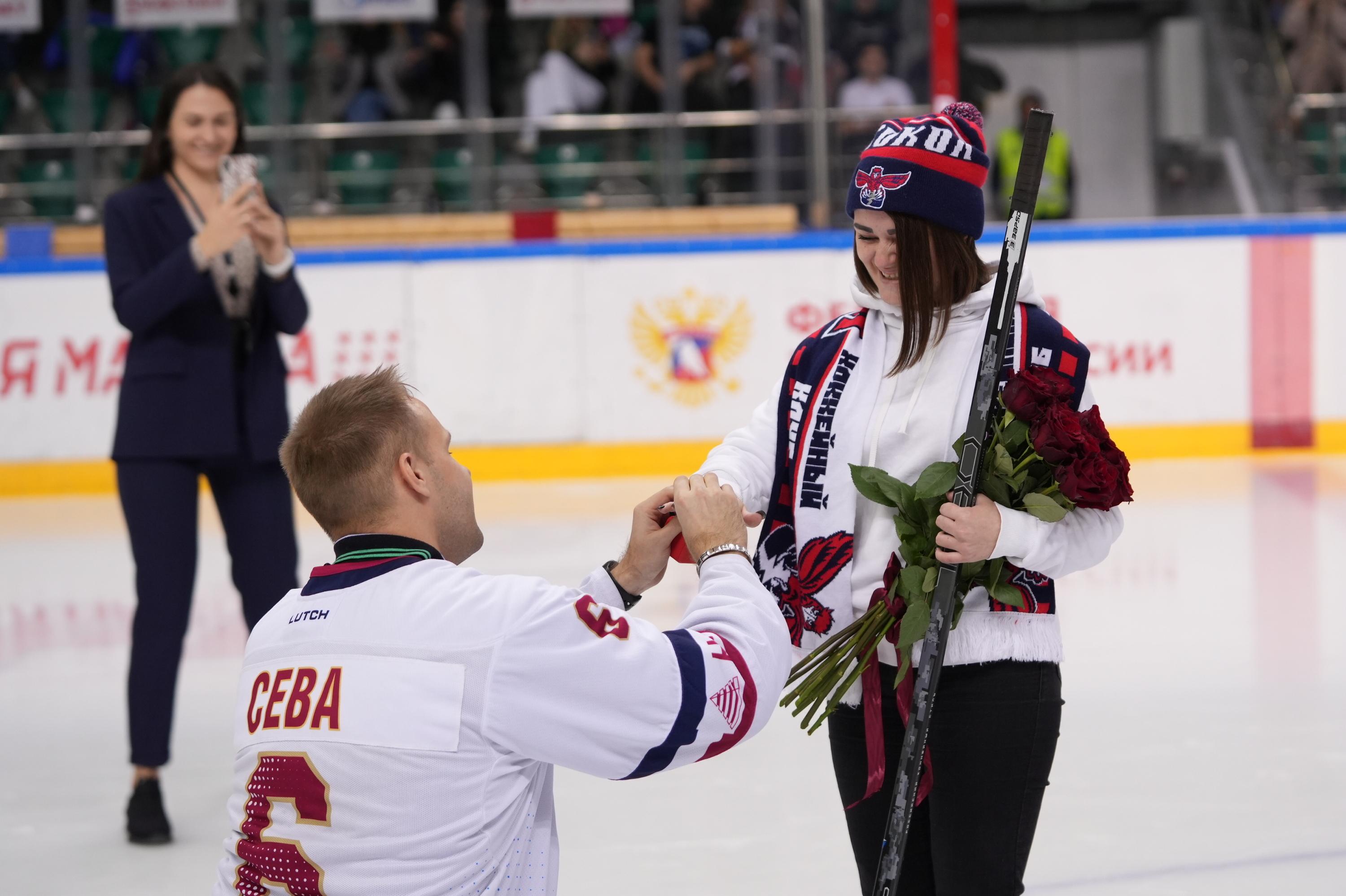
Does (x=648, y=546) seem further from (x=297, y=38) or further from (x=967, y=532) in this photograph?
(x=297, y=38)

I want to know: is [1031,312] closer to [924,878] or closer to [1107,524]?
[1107,524]

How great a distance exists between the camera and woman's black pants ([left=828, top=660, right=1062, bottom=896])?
1938 millimetres

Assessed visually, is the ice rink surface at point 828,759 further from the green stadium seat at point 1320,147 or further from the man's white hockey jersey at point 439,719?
the green stadium seat at point 1320,147

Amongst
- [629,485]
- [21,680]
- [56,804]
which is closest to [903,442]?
[56,804]

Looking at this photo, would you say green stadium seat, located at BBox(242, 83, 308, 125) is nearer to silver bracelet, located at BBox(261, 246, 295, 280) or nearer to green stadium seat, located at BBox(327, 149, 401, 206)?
green stadium seat, located at BBox(327, 149, 401, 206)

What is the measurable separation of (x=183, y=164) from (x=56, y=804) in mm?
1602

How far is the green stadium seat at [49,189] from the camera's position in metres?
11.2

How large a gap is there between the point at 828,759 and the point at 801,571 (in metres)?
1.95

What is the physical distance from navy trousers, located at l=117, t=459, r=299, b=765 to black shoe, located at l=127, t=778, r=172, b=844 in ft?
0.19

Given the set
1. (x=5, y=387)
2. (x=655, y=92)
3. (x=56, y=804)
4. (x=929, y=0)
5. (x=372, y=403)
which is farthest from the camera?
(x=655, y=92)

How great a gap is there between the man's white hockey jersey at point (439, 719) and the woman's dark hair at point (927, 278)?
59cm

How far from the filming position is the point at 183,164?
3547 millimetres

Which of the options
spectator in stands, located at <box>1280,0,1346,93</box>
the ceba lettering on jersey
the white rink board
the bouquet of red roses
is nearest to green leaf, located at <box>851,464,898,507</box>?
the bouquet of red roses

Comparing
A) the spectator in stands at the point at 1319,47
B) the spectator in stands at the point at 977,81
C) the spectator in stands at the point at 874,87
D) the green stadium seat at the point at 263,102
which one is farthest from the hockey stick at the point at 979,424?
the spectator in stands at the point at 1319,47
